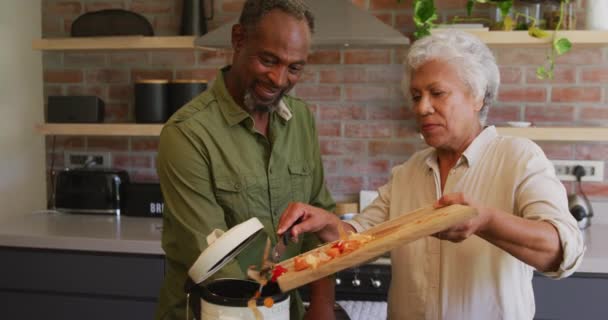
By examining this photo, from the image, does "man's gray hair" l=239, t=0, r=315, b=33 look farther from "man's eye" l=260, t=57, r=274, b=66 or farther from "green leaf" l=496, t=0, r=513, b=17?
"green leaf" l=496, t=0, r=513, b=17

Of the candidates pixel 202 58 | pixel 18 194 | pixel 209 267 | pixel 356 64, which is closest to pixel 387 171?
pixel 356 64

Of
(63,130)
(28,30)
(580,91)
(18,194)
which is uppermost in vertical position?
(28,30)

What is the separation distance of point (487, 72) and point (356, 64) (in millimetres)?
1633

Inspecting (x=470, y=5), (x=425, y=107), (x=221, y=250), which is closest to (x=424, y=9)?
(x=470, y=5)

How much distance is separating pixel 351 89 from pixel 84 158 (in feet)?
4.65

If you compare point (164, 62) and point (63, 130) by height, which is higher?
point (164, 62)

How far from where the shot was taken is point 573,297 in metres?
2.33

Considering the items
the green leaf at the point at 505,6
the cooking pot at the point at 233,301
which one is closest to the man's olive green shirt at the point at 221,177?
the cooking pot at the point at 233,301

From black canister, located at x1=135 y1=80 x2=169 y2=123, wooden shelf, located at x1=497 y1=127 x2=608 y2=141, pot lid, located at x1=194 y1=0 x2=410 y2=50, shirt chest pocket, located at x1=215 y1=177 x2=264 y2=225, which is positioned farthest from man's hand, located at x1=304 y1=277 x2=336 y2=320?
black canister, located at x1=135 y1=80 x2=169 y2=123

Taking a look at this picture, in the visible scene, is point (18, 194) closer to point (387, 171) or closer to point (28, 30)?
point (28, 30)

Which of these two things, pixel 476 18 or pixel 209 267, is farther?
pixel 476 18

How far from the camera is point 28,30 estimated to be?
317 centimetres

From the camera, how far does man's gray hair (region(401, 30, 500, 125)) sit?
1422mm

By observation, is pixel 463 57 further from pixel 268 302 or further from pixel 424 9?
pixel 424 9
